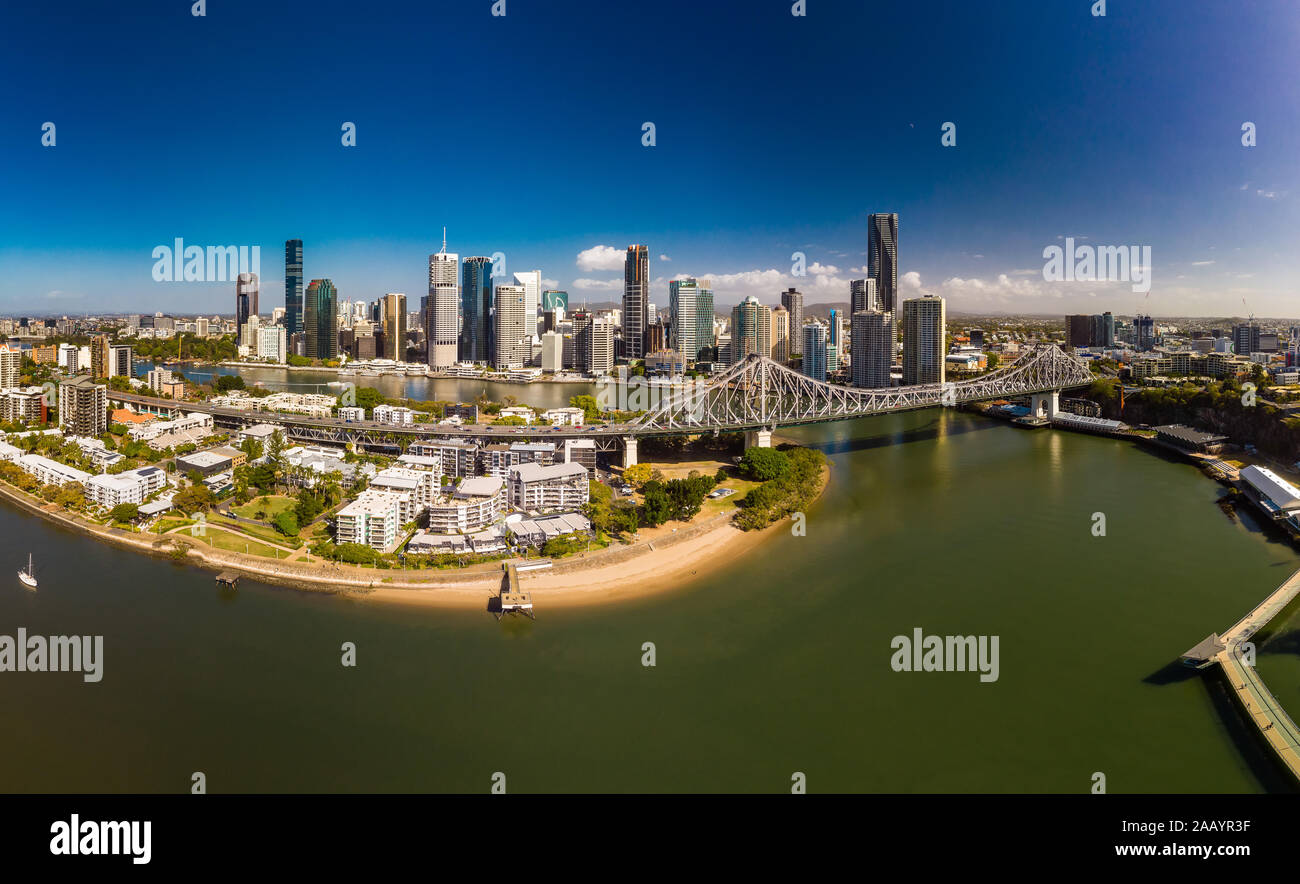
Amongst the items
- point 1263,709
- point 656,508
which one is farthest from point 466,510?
point 1263,709

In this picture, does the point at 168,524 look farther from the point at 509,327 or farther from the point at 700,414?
the point at 509,327

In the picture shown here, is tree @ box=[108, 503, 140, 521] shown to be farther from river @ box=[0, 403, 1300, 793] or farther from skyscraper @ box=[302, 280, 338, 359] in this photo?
skyscraper @ box=[302, 280, 338, 359]

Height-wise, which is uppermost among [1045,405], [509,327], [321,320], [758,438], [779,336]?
[321,320]

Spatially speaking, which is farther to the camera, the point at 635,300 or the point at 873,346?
the point at 635,300

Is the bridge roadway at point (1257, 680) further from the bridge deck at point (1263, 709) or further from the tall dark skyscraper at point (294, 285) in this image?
the tall dark skyscraper at point (294, 285)

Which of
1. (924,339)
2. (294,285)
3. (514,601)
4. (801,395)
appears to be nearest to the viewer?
(514,601)
